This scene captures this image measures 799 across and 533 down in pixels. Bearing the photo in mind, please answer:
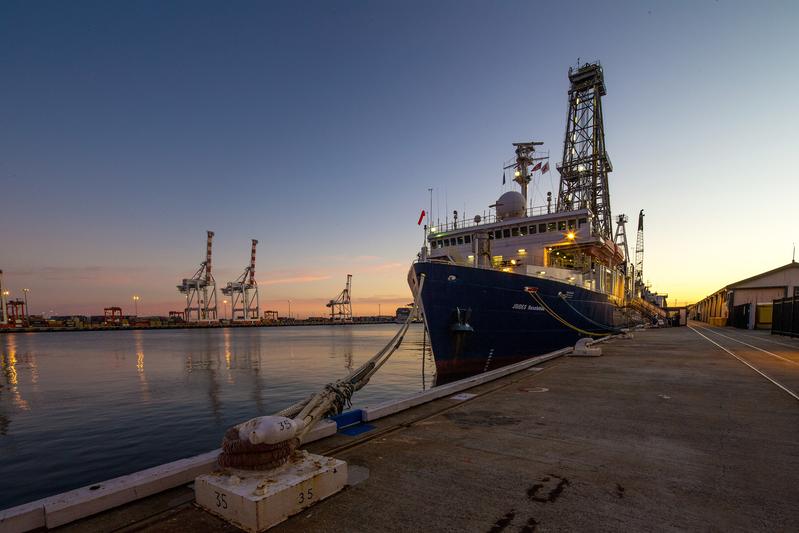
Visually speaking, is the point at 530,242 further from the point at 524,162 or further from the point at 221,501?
the point at 221,501

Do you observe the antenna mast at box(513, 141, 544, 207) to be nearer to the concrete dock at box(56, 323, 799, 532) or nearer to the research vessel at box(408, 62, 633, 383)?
the research vessel at box(408, 62, 633, 383)

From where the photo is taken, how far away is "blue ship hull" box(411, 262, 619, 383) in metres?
13.9

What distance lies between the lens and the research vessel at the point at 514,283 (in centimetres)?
1416

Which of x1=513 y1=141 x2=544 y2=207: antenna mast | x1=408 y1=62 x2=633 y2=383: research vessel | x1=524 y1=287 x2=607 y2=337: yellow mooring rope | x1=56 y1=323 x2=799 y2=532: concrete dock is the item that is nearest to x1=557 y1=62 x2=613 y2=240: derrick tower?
x1=408 y1=62 x2=633 y2=383: research vessel

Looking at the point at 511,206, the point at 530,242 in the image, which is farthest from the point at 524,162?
the point at 530,242

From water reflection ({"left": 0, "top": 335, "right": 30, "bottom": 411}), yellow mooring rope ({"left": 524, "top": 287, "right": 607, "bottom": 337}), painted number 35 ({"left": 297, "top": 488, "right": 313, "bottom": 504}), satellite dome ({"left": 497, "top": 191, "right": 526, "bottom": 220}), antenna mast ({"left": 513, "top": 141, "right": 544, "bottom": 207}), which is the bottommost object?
water reflection ({"left": 0, "top": 335, "right": 30, "bottom": 411})

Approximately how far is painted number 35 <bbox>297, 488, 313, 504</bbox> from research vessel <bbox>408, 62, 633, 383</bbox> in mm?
10217

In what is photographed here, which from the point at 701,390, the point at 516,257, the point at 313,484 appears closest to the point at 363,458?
the point at 313,484

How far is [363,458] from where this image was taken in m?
4.40

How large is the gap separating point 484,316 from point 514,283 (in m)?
2.15

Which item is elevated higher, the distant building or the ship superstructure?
the ship superstructure

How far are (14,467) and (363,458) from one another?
10.1m

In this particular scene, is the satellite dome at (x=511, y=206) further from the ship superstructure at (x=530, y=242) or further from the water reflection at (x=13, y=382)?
the water reflection at (x=13, y=382)

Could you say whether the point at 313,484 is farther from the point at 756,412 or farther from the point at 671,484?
the point at 756,412
